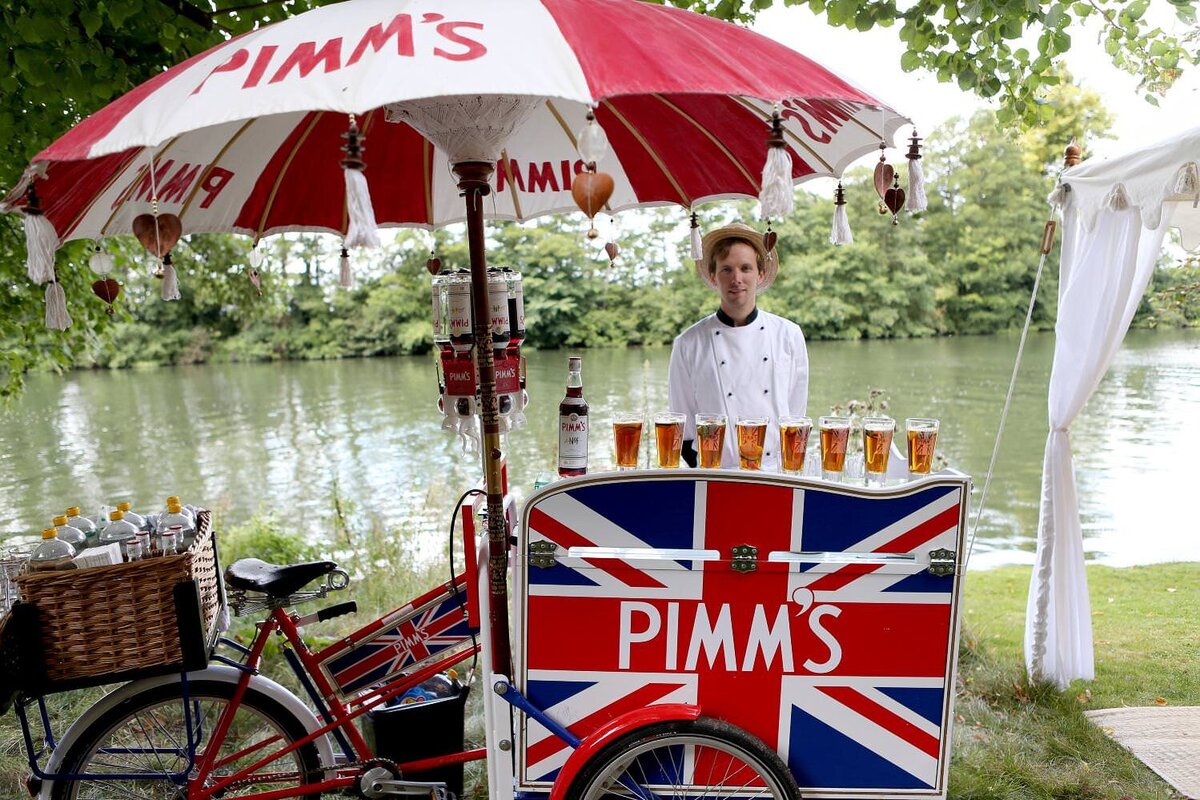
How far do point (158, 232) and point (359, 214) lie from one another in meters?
0.73

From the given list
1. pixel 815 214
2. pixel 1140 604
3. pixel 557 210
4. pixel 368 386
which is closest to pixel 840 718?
pixel 557 210

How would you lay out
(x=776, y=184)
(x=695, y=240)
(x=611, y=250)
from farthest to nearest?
1. (x=611, y=250)
2. (x=695, y=240)
3. (x=776, y=184)

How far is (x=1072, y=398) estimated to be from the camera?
3520 mm

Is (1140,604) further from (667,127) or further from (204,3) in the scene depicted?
(204,3)

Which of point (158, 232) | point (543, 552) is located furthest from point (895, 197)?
point (158, 232)

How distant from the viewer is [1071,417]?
11.6 feet

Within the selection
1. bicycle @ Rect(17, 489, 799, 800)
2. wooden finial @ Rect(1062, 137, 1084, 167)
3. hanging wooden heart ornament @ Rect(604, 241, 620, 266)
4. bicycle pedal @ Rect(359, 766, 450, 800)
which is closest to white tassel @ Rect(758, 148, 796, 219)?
bicycle @ Rect(17, 489, 799, 800)

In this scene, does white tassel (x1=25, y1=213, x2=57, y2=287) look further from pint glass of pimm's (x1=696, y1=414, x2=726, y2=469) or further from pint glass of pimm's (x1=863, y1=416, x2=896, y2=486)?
pint glass of pimm's (x1=863, y1=416, x2=896, y2=486)

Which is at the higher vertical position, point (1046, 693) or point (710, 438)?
point (710, 438)

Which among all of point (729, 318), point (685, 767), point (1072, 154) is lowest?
point (685, 767)

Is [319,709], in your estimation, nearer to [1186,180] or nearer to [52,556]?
A: [52,556]

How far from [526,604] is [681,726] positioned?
423mm

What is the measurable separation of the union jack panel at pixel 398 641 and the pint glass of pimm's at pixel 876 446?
125cm

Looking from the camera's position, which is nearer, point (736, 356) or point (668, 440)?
point (668, 440)
